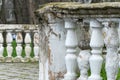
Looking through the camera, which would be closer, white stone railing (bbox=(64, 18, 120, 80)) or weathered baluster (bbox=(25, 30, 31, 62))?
white stone railing (bbox=(64, 18, 120, 80))

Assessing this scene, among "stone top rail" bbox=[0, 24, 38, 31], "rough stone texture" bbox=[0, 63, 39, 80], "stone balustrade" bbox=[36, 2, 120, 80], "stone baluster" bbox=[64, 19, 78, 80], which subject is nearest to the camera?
"stone balustrade" bbox=[36, 2, 120, 80]

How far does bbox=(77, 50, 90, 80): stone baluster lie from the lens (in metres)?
4.63

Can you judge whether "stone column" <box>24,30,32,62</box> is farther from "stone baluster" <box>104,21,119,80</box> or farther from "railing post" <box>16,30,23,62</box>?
"stone baluster" <box>104,21,119,80</box>

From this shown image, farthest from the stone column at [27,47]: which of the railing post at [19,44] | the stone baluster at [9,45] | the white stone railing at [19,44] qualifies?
the stone baluster at [9,45]

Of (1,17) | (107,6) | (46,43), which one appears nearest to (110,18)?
(107,6)

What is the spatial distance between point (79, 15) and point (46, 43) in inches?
27.3

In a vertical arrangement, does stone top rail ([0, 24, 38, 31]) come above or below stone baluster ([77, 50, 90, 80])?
below

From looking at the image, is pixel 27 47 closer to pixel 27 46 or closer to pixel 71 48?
pixel 27 46

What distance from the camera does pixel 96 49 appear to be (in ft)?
14.8

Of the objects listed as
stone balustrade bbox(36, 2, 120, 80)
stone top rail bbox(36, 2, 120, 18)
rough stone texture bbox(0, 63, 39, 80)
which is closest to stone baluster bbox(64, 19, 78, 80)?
stone balustrade bbox(36, 2, 120, 80)

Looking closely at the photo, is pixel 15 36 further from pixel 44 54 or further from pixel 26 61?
pixel 44 54

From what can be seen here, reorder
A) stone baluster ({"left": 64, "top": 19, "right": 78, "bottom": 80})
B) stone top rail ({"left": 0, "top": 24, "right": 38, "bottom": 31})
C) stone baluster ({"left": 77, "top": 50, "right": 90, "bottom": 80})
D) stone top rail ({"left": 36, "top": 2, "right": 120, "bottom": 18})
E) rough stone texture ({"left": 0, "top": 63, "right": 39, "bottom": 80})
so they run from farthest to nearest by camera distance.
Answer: stone top rail ({"left": 0, "top": 24, "right": 38, "bottom": 31})
rough stone texture ({"left": 0, "top": 63, "right": 39, "bottom": 80})
stone baluster ({"left": 64, "top": 19, "right": 78, "bottom": 80})
stone baluster ({"left": 77, "top": 50, "right": 90, "bottom": 80})
stone top rail ({"left": 36, "top": 2, "right": 120, "bottom": 18})

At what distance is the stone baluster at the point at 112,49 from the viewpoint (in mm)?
4406

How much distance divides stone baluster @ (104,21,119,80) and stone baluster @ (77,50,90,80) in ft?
0.80
